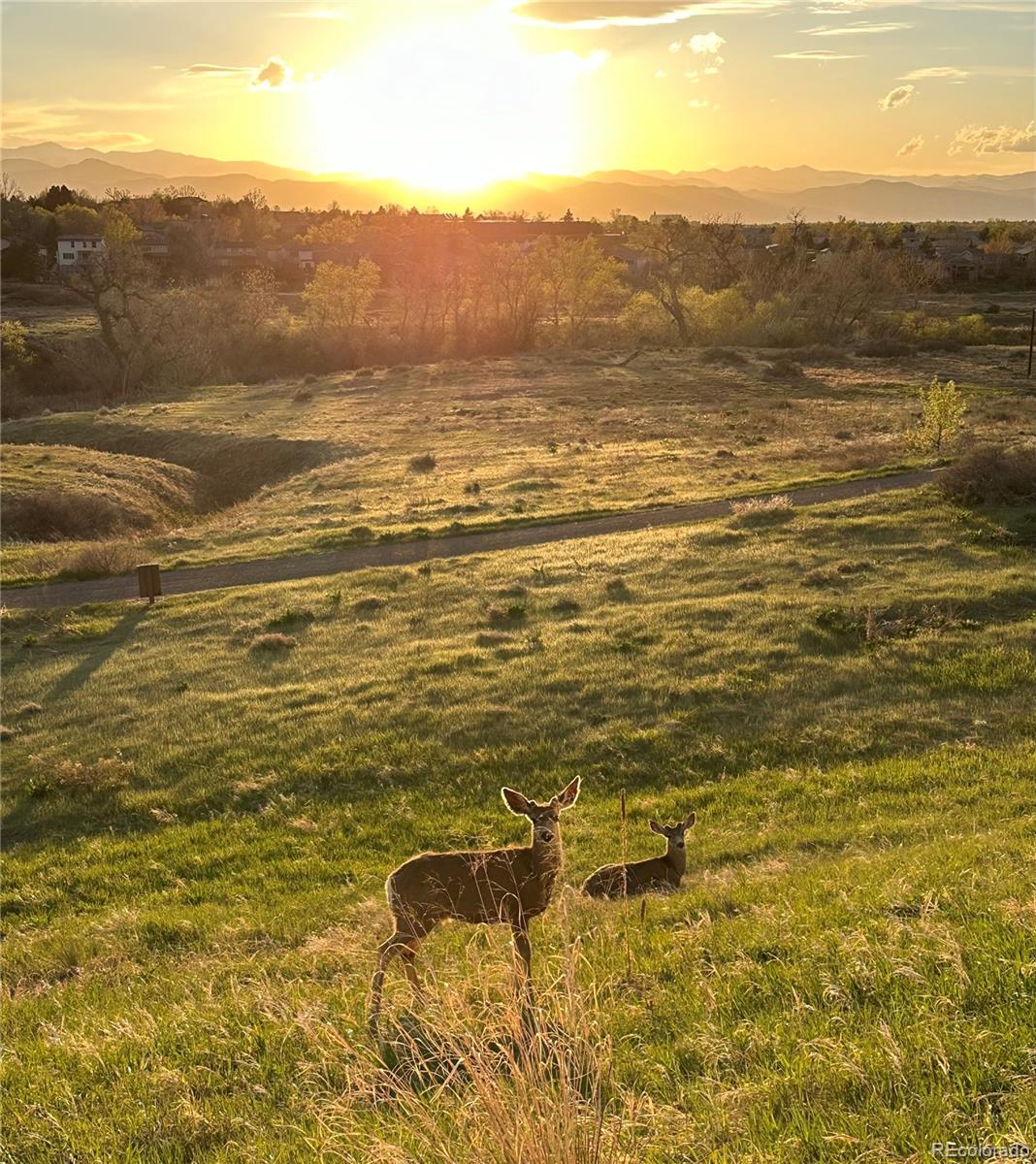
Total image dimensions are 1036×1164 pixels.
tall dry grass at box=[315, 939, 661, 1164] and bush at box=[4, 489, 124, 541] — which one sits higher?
tall dry grass at box=[315, 939, 661, 1164]

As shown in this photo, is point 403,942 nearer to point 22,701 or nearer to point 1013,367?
point 22,701

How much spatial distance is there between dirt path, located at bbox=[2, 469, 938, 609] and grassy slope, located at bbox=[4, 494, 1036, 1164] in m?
2.45

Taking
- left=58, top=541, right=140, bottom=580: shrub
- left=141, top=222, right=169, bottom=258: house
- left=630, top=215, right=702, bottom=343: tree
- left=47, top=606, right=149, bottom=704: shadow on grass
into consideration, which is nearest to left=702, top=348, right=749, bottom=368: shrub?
left=630, top=215, right=702, bottom=343: tree

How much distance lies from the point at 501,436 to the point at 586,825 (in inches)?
1839

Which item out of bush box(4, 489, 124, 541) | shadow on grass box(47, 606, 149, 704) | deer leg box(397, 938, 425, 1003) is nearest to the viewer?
deer leg box(397, 938, 425, 1003)

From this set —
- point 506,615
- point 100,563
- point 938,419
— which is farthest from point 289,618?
point 938,419

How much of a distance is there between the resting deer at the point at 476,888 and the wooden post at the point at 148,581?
24889 millimetres

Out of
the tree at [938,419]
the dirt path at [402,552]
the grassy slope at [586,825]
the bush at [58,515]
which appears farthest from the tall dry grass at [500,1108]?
the bush at [58,515]

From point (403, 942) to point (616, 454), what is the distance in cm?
4467

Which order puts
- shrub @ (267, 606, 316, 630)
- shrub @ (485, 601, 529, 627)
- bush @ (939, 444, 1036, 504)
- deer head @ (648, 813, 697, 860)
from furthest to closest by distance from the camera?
bush @ (939, 444, 1036, 504) → shrub @ (267, 606, 316, 630) → shrub @ (485, 601, 529, 627) → deer head @ (648, 813, 697, 860)

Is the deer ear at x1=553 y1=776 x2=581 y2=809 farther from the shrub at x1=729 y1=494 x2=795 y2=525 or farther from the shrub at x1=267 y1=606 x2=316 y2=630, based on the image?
the shrub at x1=729 y1=494 x2=795 y2=525

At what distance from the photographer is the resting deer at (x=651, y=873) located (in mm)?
11250

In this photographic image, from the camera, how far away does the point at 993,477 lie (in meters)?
32.8

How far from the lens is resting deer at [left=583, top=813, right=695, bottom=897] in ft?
36.9
